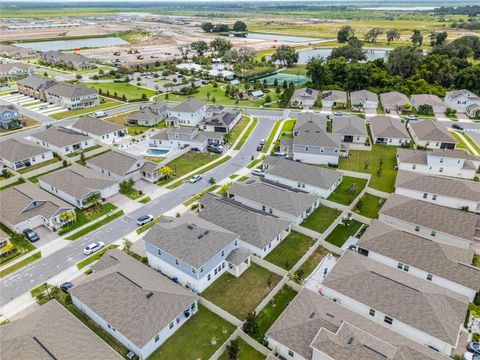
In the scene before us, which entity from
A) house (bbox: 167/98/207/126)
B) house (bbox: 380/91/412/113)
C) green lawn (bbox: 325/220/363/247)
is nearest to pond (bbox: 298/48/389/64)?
house (bbox: 380/91/412/113)

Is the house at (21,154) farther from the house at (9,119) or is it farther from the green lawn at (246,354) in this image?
the green lawn at (246,354)

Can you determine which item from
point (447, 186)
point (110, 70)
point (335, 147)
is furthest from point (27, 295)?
point (110, 70)

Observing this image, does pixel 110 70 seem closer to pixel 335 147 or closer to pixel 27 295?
pixel 335 147

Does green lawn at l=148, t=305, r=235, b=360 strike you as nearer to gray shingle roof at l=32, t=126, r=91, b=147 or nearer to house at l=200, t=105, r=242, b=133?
gray shingle roof at l=32, t=126, r=91, b=147

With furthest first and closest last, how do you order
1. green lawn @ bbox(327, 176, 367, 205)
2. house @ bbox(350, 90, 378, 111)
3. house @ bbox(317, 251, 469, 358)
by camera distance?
house @ bbox(350, 90, 378, 111) < green lawn @ bbox(327, 176, 367, 205) < house @ bbox(317, 251, 469, 358)

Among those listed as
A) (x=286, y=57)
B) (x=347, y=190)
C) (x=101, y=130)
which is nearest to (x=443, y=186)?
(x=347, y=190)

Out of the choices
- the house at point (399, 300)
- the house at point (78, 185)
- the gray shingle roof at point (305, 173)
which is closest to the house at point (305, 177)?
the gray shingle roof at point (305, 173)
